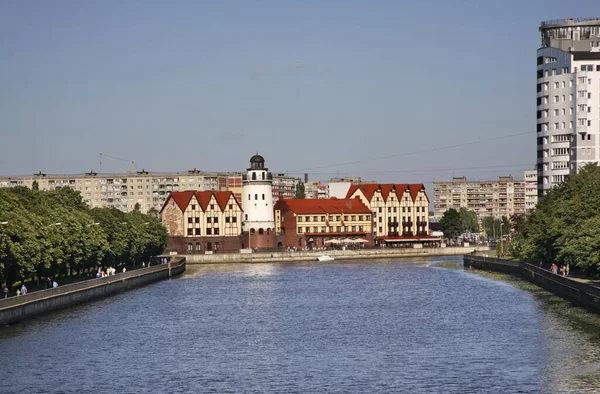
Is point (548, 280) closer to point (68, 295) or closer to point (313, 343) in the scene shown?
point (313, 343)

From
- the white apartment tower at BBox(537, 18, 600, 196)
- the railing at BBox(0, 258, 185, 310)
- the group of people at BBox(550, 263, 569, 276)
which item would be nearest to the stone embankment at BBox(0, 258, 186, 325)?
the railing at BBox(0, 258, 185, 310)

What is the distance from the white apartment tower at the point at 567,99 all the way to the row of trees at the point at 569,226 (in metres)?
14.3

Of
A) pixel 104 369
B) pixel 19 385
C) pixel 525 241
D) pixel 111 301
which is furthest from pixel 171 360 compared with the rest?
pixel 525 241

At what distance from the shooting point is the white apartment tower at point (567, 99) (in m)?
158

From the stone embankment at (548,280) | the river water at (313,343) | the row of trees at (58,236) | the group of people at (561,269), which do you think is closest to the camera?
the river water at (313,343)

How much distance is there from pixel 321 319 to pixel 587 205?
122ft

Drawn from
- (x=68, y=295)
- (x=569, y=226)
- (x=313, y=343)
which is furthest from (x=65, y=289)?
(x=569, y=226)

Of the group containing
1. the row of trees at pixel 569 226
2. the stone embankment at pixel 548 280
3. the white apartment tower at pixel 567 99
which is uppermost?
the white apartment tower at pixel 567 99

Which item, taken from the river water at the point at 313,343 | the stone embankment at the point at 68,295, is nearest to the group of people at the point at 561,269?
the river water at the point at 313,343

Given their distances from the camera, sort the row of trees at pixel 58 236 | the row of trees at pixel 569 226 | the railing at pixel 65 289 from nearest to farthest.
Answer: the railing at pixel 65 289
the row of trees at pixel 58 236
the row of trees at pixel 569 226

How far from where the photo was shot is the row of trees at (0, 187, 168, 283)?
306ft

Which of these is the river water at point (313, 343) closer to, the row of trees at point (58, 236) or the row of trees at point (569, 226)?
the row of trees at point (569, 226)

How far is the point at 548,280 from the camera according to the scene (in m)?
111

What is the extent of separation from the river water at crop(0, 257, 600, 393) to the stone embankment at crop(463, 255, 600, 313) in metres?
1.23
